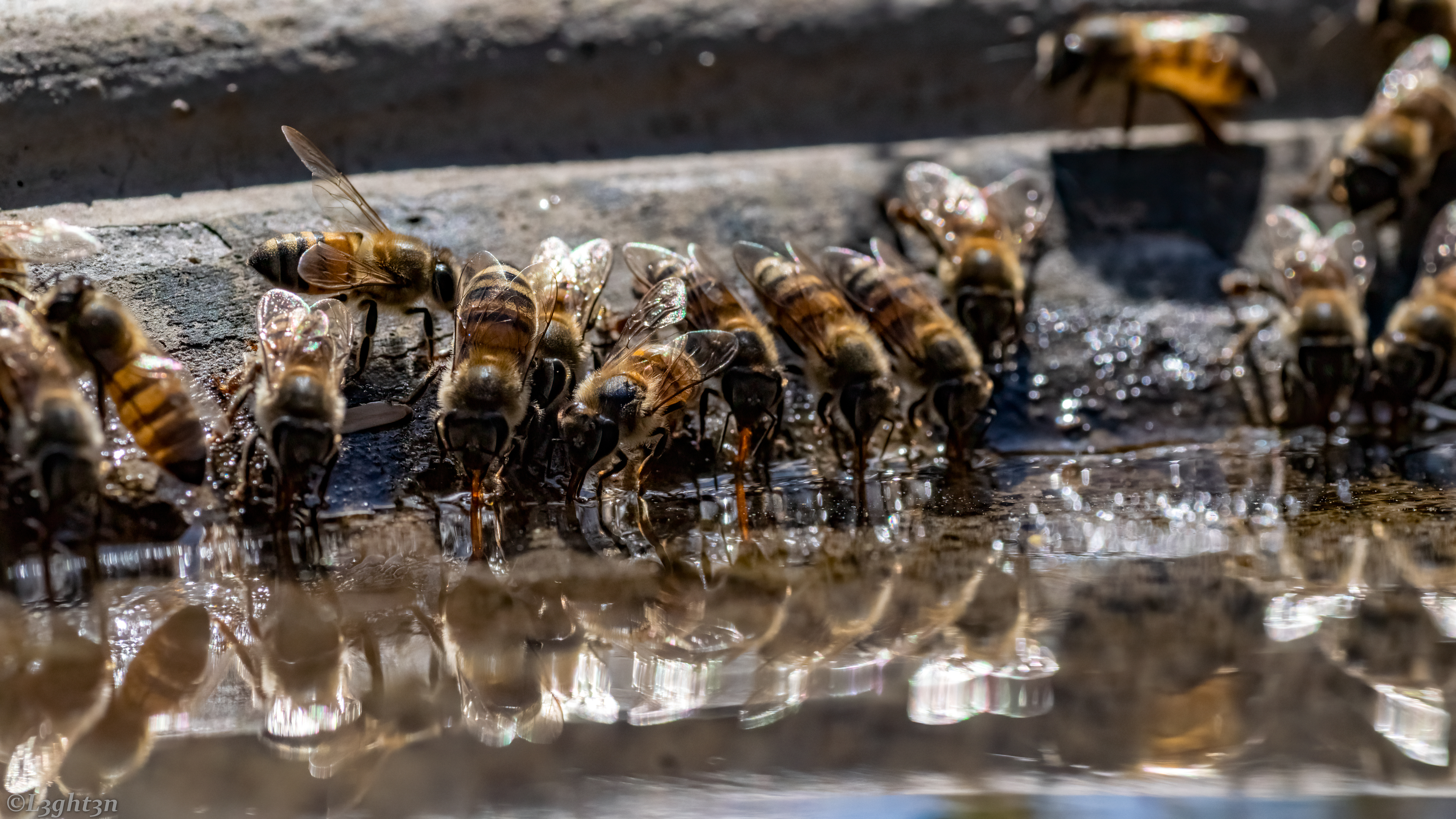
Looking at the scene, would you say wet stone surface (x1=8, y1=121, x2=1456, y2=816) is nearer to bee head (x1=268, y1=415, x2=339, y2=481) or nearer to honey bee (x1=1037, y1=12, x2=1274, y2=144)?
bee head (x1=268, y1=415, x2=339, y2=481)

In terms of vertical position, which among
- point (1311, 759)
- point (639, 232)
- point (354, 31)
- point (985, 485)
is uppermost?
point (354, 31)

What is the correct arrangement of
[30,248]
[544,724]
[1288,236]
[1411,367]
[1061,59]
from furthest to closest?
[1061,59] < [1288,236] < [1411,367] < [30,248] < [544,724]

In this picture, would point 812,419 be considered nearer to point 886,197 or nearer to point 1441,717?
point 886,197

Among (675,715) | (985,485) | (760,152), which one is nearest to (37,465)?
(675,715)

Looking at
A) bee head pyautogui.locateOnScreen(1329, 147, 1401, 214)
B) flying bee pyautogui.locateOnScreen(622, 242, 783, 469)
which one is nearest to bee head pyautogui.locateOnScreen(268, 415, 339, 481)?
flying bee pyautogui.locateOnScreen(622, 242, 783, 469)

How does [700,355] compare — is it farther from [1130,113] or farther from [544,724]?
[1130,113]

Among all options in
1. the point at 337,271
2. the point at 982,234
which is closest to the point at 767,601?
the point at 337,271
